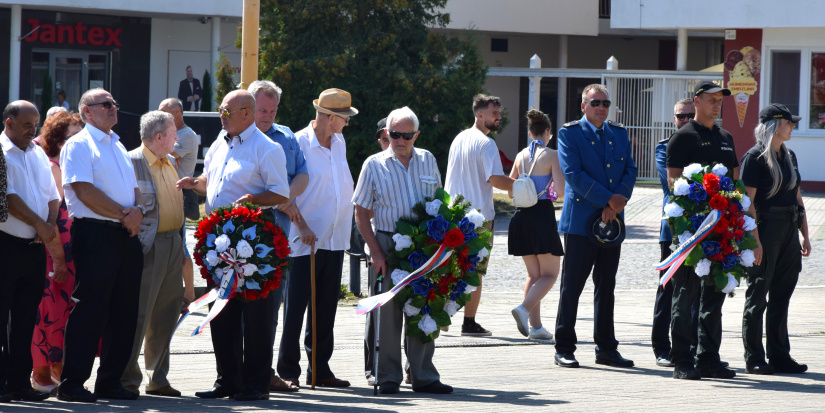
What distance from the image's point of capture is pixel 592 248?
27.2ft

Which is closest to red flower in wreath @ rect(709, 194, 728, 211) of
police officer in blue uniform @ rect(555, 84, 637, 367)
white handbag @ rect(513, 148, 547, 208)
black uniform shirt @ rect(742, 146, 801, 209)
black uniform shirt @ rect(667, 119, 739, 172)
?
black uniform shirt @ rect(667, 119, 739, 172)

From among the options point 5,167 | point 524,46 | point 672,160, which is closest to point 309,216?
point 5,167

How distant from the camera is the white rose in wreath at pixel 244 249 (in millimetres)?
6523

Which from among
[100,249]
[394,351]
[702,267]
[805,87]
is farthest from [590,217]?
[805,87]

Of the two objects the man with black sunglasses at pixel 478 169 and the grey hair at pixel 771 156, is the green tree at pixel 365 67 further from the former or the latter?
the grey hair at pixel 771 156

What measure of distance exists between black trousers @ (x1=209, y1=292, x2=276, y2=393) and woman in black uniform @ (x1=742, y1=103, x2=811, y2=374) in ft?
11.8

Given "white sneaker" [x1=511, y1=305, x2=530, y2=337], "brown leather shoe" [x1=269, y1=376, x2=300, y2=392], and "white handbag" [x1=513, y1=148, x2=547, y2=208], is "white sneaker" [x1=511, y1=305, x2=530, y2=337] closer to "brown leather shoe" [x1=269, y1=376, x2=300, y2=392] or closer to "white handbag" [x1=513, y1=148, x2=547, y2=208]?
"white handbag" [x1=513, y1=148, x2=547, y2=208]

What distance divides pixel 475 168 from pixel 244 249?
3.43 meters

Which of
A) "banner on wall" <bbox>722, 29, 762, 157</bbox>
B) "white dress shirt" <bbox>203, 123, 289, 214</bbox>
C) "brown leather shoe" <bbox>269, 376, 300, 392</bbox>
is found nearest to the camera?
"white dress shirt" <bbox>203, 123, 289, 214</bbox>

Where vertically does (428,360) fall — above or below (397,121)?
below

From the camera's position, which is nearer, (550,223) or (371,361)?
(371,361)

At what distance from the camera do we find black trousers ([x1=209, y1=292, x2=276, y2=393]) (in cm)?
677

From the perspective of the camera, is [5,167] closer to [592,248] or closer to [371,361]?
[371,361]

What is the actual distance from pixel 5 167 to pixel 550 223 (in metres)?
4.74
